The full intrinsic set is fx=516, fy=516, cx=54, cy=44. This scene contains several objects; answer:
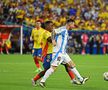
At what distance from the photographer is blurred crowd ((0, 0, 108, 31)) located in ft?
133

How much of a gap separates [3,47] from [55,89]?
81.1 feet

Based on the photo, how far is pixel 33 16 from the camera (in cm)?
4162

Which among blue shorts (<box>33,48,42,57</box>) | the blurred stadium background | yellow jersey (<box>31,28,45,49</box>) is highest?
yellow jersey (<box>31,28,45,49</box>)

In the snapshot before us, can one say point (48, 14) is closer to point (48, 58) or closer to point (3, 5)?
point (3, 5)

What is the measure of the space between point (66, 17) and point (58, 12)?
0.99 m

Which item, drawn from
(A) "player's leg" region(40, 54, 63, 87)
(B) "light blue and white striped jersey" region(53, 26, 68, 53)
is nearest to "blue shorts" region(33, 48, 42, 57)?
(B) "light blue and white striped jersey" region(53, 26, 68, 53)

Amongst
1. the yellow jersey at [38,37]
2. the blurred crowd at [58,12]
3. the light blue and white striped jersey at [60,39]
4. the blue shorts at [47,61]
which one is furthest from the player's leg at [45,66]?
the blurred crowd at [58,12]

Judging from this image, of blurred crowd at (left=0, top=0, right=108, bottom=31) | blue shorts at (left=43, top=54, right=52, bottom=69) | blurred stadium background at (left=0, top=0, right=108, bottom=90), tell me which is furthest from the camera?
blurred crowd at (left=0, top=0, right=108, bottom=31)

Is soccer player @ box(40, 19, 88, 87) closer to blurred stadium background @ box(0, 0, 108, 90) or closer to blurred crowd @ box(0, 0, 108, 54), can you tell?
blurred stadium background @ box(0, 0, 108, 90)

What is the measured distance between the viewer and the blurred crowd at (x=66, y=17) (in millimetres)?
40000

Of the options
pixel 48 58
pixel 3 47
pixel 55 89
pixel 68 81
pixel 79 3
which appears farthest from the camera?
pixel 79 3

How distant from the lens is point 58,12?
141 feet

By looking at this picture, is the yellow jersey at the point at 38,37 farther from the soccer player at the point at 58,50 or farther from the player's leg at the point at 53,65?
the player's leg at the point at 53,65

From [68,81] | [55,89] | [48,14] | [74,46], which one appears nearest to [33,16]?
[48,14]
